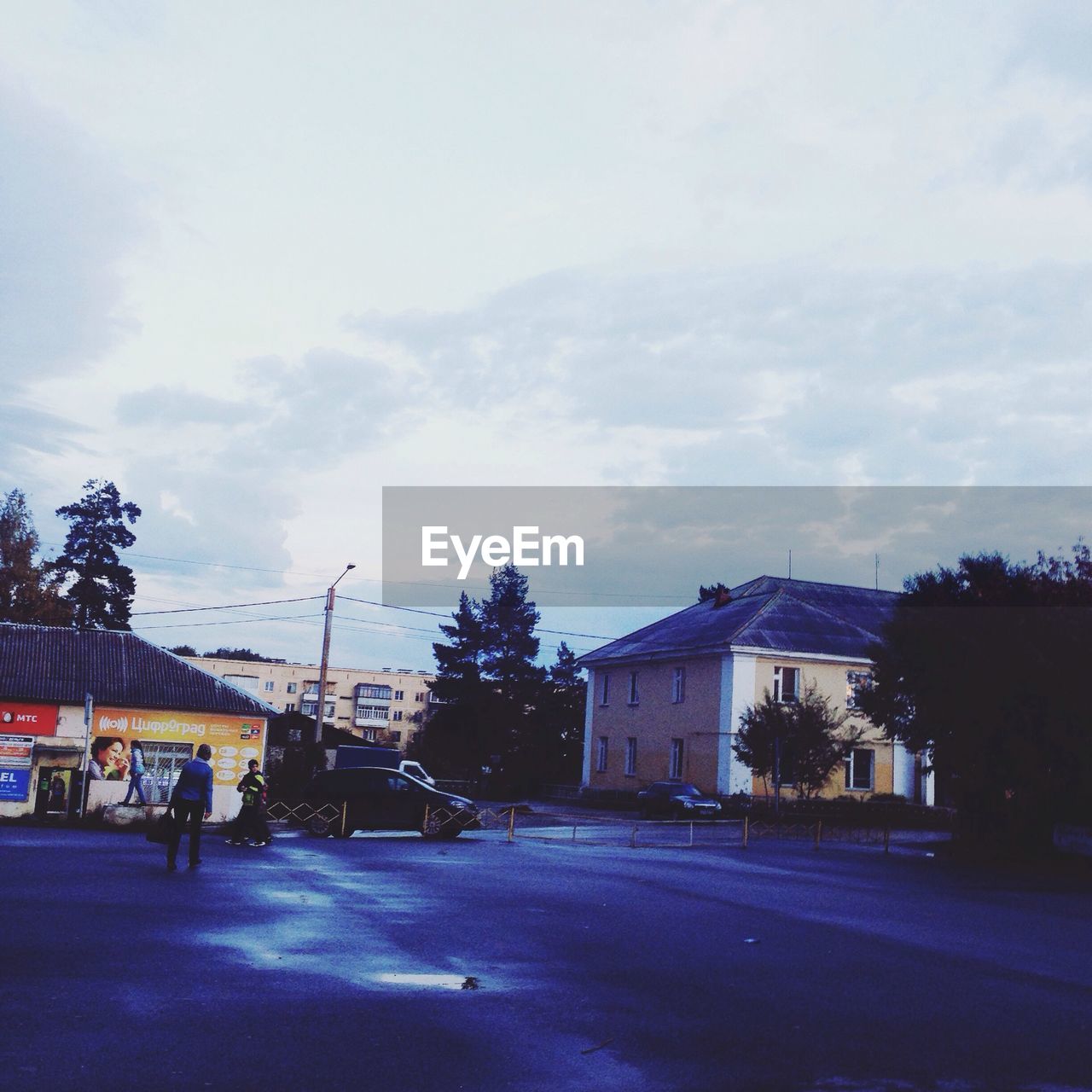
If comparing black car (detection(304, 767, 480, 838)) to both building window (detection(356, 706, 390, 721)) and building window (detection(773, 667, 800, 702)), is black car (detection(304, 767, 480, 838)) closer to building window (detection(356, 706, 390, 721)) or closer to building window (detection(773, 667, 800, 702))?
building window (detection(773, 667, 800, 702))

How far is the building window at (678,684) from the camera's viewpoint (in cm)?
5370

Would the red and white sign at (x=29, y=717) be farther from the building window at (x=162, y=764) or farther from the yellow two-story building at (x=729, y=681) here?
the yellow two-story building at (x=729, y=681)

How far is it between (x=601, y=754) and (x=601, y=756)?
100mm

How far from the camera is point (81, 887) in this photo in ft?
43.7

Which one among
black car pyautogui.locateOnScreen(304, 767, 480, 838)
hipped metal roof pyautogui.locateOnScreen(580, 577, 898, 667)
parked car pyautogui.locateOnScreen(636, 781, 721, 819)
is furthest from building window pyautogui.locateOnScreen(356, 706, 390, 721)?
black car pyautogui.locateOnScreen(304, 767, 480, 838)

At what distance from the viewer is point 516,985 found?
8562mm

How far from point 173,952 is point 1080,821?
1041 inches

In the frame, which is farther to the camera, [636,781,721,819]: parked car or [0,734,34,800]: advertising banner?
[636,781,721,819]: parked car

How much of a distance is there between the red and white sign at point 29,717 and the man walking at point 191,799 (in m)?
21.2

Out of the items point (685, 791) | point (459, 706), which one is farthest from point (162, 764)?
point (459, 706)

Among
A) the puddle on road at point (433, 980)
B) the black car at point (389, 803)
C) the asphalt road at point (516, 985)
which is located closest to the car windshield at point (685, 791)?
the black car at point (389, 803)

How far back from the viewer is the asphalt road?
20.6 feet

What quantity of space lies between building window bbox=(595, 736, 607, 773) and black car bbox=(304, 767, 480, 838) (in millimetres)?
32528

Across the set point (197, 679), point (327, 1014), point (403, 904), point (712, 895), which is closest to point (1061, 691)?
point (712, 895)
